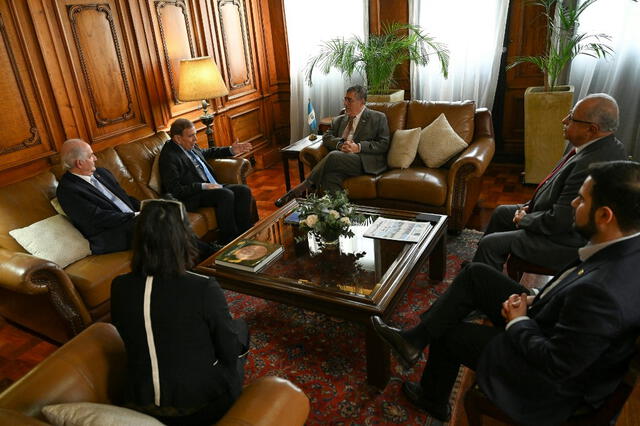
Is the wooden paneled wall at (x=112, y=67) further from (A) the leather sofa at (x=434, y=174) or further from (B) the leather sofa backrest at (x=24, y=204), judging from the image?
(A) the leather sofa at (x=434, y=174)

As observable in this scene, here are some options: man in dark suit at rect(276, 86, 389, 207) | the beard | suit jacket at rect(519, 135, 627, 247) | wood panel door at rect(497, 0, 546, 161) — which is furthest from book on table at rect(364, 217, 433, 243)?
wood panel door at rect(497, 0, 546, 161)

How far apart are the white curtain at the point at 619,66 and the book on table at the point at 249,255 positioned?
10.8 ft

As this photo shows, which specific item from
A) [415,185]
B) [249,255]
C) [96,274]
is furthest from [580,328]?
[96,274]

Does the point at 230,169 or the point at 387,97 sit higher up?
the point at 387,97

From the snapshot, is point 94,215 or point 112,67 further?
point 112,67

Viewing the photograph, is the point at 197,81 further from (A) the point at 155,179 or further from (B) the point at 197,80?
(A) the point at 155,179

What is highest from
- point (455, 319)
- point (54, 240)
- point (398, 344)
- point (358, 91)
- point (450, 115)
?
point (358, 91)

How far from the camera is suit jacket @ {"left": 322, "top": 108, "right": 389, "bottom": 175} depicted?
342 cm

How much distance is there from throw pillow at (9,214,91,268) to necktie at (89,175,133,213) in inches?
9.8

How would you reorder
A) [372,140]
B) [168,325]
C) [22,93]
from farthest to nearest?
[372,140] → [22,93] → [168,325]

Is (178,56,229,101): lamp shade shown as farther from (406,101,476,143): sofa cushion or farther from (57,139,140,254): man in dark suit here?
(406,101,476,143): sofa cushion

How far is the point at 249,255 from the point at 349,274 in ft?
1.74

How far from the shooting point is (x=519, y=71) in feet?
14.1

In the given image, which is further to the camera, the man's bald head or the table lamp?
the table lamp
